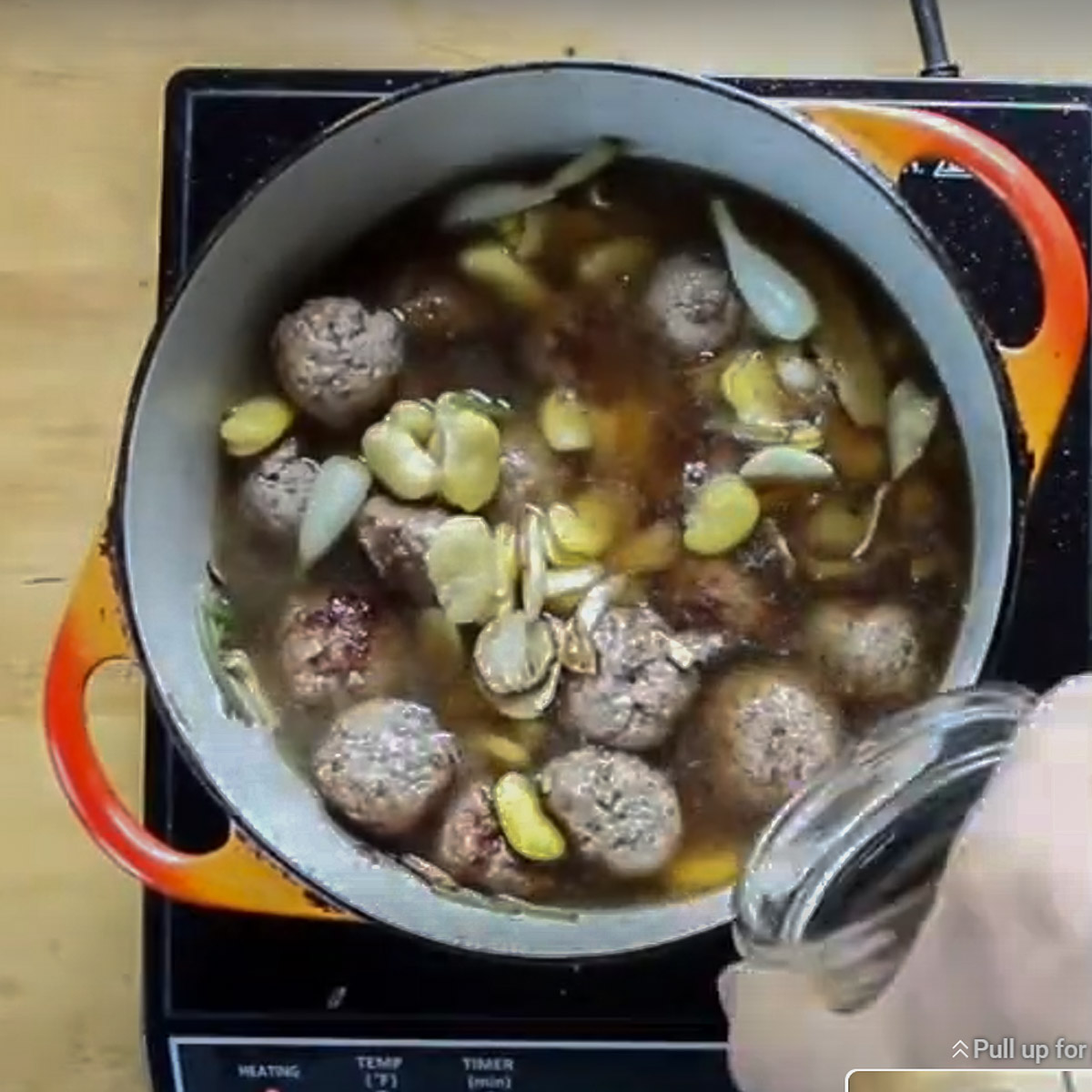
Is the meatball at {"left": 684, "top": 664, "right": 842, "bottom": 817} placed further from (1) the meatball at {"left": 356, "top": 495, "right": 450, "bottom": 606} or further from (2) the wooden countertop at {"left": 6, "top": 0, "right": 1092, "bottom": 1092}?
(2) the wooden countertop at {"left": 6, "top": 0, "right": 1092, "bottom": 1092}

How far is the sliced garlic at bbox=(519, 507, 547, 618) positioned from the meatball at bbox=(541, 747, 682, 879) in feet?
0.22

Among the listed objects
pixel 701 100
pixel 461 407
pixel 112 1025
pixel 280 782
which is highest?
pixel 701 100

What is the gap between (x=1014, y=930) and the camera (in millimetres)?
497

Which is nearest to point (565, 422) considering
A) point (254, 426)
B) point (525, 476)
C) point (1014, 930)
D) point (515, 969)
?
point (525, 476)

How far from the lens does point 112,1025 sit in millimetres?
879

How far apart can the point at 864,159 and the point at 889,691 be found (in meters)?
0.22

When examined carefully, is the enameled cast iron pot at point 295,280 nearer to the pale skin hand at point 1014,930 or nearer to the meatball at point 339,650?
the meatball at point 339,650

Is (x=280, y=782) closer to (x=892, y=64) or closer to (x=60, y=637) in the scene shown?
(x=60, y=637)

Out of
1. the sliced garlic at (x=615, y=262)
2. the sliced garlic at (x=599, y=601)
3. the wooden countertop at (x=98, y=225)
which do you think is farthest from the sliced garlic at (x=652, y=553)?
the wooden countertop at (x=98, y=225)

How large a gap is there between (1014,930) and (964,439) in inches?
12.7

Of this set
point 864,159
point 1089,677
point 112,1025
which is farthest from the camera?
point 112,1025

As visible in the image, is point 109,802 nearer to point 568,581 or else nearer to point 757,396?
point 568,581

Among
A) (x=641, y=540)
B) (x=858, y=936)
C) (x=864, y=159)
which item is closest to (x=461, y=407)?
(x=641, y=540)

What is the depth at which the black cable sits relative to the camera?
856mm
